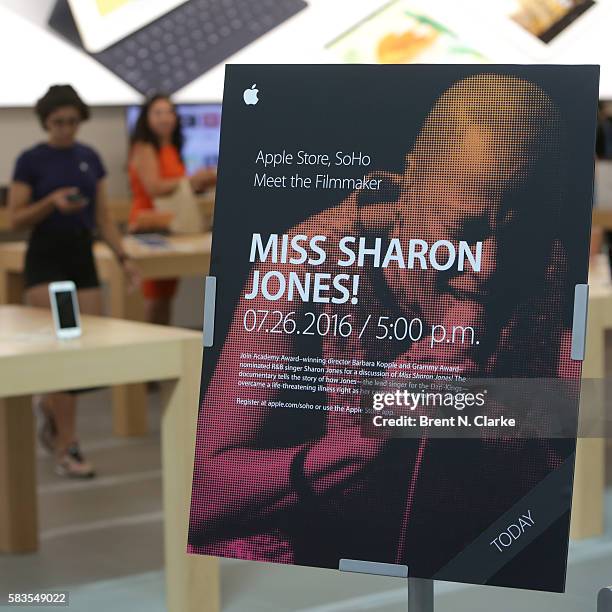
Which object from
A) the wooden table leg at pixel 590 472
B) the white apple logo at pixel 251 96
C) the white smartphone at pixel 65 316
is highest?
the white apple logo at pixel 251 96

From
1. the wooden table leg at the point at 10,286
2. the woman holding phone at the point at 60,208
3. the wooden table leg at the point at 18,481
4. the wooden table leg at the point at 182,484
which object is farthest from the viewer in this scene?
the wooden table leg at the point at 10,286

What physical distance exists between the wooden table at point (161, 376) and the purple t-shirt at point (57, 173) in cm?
104

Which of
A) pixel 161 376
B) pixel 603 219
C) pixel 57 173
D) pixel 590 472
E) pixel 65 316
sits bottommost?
pixel 590 472

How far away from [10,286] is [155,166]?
824 millimetres

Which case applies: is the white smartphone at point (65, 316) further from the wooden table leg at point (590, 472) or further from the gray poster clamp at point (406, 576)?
the wooden table leg at point (590, 472)

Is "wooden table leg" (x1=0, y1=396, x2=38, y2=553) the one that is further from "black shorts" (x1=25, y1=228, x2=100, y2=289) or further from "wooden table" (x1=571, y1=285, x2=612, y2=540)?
"wooden table" (x1=571, y1=285, x2=612, y2=540)

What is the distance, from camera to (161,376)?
10.3 feet

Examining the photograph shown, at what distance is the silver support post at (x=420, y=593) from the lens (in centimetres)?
211

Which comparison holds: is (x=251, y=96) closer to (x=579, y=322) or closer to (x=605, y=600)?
(x=579, y=322)

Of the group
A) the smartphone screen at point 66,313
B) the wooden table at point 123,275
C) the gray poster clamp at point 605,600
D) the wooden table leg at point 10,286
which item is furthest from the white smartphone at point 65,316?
the wooden table leg at point 10,286

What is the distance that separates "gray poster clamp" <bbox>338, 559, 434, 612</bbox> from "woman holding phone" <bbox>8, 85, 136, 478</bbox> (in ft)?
8.26

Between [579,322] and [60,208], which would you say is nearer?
[579,322]

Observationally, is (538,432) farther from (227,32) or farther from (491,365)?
(227,32)

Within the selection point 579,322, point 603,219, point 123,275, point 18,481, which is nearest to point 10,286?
point 123,275
